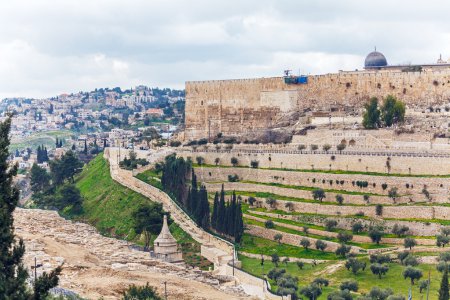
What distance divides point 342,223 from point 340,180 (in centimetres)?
393

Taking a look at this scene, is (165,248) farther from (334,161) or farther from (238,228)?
(334,161)

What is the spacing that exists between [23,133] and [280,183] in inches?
4256

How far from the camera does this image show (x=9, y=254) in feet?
58.5

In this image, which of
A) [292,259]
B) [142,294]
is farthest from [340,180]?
[142,294]

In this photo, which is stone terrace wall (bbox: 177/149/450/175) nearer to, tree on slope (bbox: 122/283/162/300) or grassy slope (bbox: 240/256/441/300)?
grassy slope (bbox: 240/256/441/300)

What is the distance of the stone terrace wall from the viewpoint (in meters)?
41.2

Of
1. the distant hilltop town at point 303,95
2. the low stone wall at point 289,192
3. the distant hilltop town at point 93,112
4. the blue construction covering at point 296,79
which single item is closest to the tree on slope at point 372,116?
the distant hilltop town at point 303,95

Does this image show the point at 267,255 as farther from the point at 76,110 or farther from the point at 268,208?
the point at 76,110

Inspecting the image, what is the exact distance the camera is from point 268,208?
144 feet

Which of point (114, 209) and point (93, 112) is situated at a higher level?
point (93, 112)

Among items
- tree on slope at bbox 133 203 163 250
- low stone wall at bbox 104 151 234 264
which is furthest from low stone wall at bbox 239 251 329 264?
tree on slope at bbox 133 203 163 250

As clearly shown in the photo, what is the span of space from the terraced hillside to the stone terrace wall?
52cm

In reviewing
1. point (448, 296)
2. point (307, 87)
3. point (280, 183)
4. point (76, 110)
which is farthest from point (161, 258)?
point (76, 110)

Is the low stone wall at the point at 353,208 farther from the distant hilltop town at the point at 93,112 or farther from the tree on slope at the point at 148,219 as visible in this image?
the distant hilltop town at the point at 93,112
